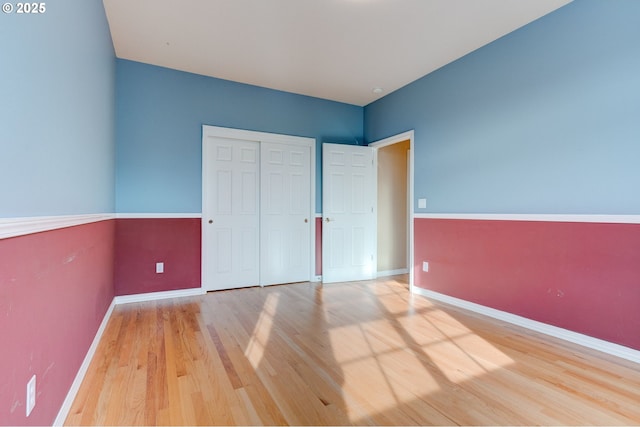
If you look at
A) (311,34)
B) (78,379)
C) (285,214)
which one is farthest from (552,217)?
(78,379)

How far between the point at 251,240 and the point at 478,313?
8.89 ft

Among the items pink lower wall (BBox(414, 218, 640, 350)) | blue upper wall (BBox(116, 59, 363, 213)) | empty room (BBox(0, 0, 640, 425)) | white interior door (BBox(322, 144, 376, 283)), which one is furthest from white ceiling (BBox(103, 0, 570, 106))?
pink lower wall (BBox(414, 218, 640, 350))

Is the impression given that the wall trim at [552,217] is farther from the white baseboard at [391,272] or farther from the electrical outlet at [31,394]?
the electrical outlet at [31,394]

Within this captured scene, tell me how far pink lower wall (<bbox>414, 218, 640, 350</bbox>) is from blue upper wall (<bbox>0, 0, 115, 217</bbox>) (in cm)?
322

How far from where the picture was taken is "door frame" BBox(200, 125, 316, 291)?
3.69m

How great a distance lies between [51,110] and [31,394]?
110 cm

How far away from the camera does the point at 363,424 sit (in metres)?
1.42

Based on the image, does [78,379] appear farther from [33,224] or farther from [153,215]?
[153,215]

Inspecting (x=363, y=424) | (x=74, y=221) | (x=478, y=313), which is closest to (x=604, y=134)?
(x=478, y=313)

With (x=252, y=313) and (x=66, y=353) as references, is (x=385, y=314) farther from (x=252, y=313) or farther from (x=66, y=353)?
(x=66, y=353)

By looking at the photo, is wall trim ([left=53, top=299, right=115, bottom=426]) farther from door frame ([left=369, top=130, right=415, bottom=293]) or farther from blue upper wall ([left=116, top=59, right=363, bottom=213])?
door frame ([left=369, top=130, right=415, bottom=293])

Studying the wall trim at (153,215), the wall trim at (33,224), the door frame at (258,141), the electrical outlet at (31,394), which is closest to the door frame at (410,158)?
the door frame at (258,141)

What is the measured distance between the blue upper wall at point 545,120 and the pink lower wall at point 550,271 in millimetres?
188

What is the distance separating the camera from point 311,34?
284 cm
